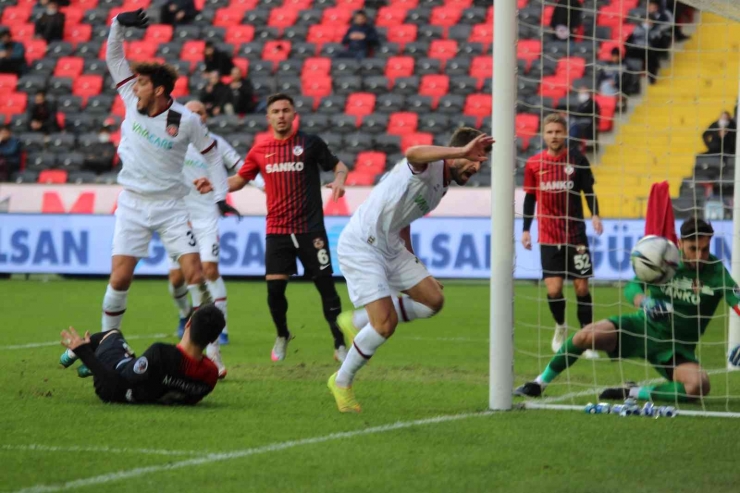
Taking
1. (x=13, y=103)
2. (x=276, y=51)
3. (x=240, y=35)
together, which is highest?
(x=240, y=35)

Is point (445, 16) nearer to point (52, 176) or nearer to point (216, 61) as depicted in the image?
point (216, 61)

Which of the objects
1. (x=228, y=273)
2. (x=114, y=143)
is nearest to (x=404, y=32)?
(x=114, y=143)

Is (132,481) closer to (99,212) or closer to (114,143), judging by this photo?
(99,212)

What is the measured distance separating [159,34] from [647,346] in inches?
741

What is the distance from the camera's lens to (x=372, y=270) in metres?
7.04

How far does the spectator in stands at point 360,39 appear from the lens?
2317 centimetres

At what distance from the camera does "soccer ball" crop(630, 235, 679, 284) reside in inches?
278

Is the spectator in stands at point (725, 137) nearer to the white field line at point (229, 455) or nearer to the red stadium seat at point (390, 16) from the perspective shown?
the white field line at point (229, 455)

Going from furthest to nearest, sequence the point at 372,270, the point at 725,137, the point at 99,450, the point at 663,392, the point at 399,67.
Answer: the point at 399,67 < the point at 725,137 < the point at 663,392 < the point at 372,270 < the point at 99,450

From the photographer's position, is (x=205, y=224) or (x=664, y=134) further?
(x=664, y=134)

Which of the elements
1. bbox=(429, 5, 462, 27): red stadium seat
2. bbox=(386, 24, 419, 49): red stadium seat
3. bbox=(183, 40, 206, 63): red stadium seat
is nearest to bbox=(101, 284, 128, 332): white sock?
bbox=(386, 24, 419, 49): red stadium seat

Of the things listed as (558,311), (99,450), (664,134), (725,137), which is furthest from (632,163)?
(99,450)

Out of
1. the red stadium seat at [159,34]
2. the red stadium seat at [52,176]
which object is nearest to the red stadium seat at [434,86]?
the red stadium seat at [159,34]

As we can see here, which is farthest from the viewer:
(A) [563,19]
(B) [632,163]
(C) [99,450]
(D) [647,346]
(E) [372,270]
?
(A) [563,19]
